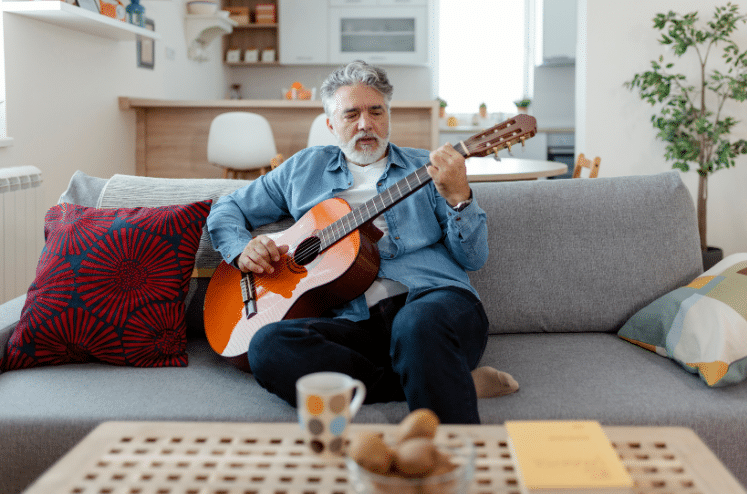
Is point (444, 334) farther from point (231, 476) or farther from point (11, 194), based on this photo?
point (11, 194)

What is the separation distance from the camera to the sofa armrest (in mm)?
1476

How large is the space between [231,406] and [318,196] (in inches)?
24.1

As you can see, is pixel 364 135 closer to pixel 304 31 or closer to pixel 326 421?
pixel 326 421

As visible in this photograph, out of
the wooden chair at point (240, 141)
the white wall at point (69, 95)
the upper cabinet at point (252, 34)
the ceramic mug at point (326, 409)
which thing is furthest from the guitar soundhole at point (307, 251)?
the upper cabinet at point (252, 34)

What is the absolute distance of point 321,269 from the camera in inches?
56.7

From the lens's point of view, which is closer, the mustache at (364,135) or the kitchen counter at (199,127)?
the mustache at (364,135)

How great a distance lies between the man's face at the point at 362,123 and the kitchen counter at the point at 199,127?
237 cm

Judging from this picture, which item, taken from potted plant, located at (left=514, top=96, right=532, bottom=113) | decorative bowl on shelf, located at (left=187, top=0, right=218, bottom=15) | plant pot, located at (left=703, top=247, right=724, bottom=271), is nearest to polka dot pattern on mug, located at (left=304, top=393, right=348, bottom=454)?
plant pot, located at (left=703, top=247, right=724, bottom=271)

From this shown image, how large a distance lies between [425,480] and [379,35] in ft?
20.1

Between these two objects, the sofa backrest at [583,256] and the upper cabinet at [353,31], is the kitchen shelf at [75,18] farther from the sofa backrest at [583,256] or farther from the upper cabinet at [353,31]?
the upper cabinet at [353,31]

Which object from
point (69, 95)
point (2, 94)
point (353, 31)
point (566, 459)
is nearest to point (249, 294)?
point (566, 459)

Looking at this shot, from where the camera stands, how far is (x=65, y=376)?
1.42 m

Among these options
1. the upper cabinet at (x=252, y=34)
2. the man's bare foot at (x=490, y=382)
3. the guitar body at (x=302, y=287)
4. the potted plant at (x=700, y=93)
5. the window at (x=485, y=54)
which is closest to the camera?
the man's bare foot at (x=490, y=382)

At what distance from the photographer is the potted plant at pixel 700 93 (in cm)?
349
